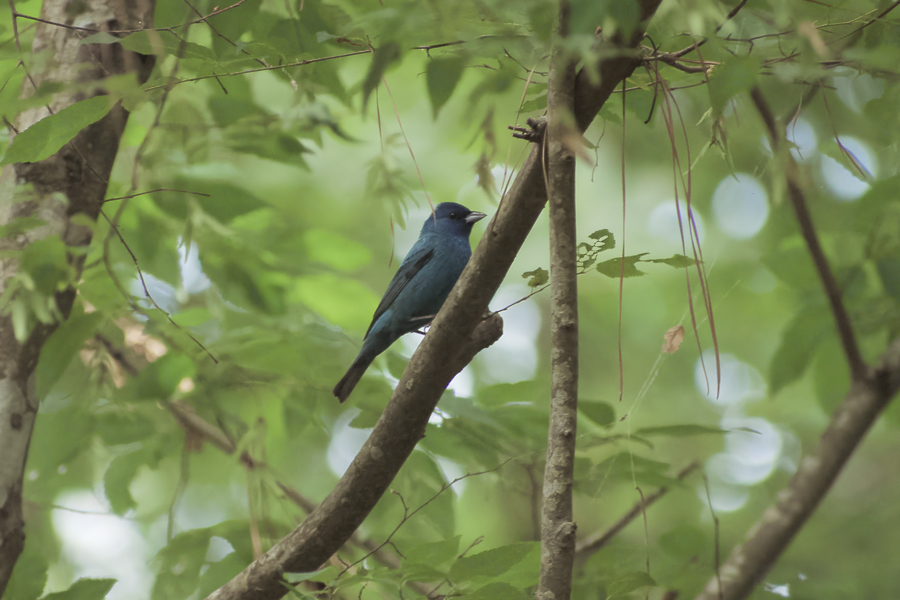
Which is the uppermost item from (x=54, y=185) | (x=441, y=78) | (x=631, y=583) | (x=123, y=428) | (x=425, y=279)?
(x=425, y=279)

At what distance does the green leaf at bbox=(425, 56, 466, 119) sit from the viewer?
284 centimetres

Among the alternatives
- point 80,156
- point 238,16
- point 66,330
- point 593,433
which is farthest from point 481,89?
point 66,330

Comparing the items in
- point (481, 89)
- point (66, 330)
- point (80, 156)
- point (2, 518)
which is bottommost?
point (2, 518)

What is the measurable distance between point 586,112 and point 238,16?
210 centimetres

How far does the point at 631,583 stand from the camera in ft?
7.57

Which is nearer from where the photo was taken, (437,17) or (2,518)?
(437,17)

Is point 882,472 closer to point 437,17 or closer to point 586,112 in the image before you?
point 586,112

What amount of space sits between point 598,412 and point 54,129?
258cm

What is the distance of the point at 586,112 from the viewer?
217 cm

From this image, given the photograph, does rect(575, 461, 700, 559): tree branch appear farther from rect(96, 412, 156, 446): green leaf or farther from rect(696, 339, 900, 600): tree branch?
rect(96, 412, 156, 446): green leaf

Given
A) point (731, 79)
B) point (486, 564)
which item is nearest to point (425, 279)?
point (486, 564)

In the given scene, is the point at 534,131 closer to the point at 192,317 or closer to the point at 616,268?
the point at 616,268

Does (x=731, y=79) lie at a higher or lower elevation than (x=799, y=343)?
lower

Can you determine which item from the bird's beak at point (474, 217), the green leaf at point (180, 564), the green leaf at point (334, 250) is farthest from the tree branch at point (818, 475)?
the bird's beak at point (474, 217)
